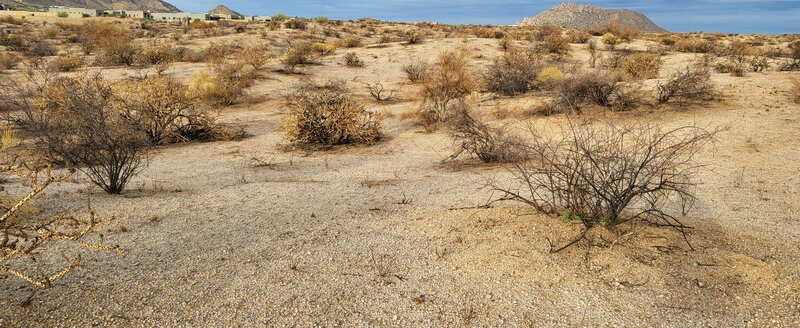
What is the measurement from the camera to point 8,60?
2162cm

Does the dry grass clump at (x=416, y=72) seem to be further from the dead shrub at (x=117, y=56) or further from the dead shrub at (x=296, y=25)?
the dead shrub at (x=296, y=25)

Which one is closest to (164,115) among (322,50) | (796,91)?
(796,91)

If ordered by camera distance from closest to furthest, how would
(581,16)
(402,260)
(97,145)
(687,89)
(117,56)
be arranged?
(402,260) < (97,145) < (687,89) < (117,56) < (581,16)

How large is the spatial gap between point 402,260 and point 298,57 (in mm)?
20522

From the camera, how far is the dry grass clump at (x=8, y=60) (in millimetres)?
21125

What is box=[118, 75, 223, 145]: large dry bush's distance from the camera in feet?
38.8

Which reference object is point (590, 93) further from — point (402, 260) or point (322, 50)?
point (322, 50)

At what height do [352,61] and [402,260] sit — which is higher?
[352,61]

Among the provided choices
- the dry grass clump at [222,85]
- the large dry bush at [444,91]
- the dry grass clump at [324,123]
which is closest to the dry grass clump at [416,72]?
the large dry bush at [444,91]

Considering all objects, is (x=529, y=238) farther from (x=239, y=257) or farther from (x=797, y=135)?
(x=797, y=135)

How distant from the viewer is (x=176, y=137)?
39.9ft

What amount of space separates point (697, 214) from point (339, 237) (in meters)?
4.32

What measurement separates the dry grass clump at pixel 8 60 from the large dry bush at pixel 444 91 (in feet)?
57.7

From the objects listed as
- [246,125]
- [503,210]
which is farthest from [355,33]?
[503,210]
